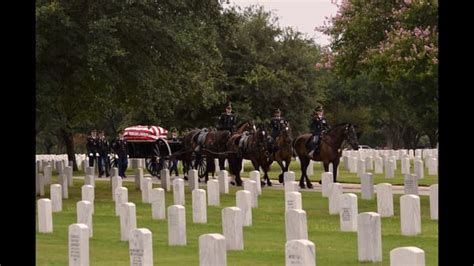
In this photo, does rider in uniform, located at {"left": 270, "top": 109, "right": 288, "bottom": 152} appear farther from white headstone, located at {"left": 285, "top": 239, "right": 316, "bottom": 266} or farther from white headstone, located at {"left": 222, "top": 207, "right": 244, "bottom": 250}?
white headstone, located at {"left": 285, "top": 239, "right": 316, "bottom": 266}

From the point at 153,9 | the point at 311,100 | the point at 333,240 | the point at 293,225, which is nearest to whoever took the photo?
the point at 293,225

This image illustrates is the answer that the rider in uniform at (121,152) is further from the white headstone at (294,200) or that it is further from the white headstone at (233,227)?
the white headstone at (233,227)

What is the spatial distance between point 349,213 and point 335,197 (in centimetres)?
417

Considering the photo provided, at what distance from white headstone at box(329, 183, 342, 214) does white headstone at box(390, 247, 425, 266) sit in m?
12.8

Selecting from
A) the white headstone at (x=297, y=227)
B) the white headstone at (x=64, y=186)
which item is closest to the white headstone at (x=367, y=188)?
the white headstone at (x=64, y=186)

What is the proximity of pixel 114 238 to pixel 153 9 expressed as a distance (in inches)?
528

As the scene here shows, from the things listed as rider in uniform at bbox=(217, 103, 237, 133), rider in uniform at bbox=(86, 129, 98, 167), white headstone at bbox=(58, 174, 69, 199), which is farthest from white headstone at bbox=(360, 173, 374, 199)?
rider in uniform at bbox=(86, 129, 98, 167)

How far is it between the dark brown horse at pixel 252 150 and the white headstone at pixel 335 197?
34.7ft

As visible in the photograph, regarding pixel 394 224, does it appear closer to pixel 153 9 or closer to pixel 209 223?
pixel 209 223

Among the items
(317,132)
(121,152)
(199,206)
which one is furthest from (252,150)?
(199,206)

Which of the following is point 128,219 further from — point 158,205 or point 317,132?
point 317,132

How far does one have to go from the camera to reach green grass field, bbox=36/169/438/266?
16.3 m

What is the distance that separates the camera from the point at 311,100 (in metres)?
55.2
